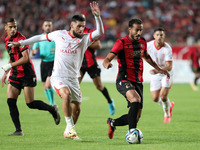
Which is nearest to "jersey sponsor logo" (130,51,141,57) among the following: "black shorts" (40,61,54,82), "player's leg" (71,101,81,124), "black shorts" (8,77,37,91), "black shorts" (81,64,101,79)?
"player's leg" (71,101,81,124)

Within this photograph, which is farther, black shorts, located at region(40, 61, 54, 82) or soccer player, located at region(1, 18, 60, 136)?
black shorts, located at region(40, 61, 54, 82)

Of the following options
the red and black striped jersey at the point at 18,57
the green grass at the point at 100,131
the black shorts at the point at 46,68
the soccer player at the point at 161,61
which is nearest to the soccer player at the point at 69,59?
the green grass at the point at 100,131

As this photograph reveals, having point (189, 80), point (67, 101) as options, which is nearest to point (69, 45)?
point (67, 101)

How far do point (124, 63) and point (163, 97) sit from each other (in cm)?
358

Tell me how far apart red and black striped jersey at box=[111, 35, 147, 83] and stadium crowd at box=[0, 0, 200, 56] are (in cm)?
2202

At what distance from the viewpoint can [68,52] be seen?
7.70m

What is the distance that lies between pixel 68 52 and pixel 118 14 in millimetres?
25117

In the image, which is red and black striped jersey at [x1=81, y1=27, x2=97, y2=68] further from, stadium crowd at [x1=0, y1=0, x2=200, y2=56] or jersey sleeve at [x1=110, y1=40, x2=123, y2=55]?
stadium crowd at [x1=0, y1=0, x2=200, y2=56]

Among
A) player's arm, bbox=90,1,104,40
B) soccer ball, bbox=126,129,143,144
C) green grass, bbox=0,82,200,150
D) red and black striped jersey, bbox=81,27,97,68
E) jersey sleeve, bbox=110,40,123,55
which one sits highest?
player's arm, bbox=90,1,104,40

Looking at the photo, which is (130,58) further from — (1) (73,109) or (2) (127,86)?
(1) (73,109)

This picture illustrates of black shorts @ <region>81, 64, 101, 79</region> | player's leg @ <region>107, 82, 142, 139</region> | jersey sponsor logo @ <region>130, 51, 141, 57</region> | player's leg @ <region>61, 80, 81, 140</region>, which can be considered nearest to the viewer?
player's leg @ <region>107, 82, 142, 139</region>

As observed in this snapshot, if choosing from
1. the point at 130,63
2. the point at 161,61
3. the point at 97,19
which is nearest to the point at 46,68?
the point at 161,61

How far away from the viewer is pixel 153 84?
11.4m

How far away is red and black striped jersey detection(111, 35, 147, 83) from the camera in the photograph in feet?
25.6
